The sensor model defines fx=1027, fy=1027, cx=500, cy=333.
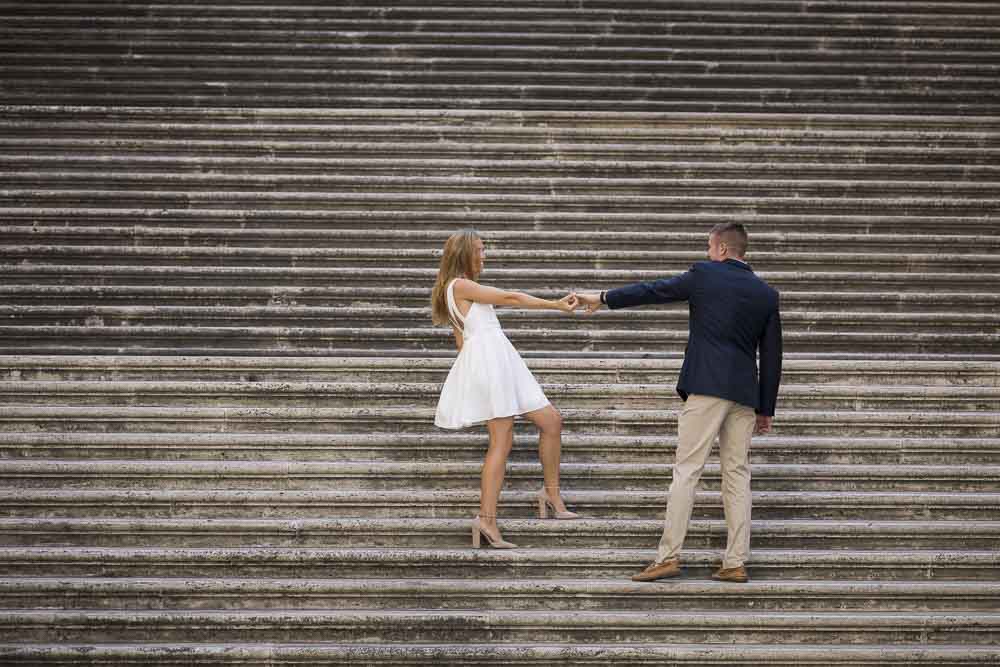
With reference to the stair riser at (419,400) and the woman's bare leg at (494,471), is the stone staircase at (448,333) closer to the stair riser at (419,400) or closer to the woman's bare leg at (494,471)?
the stair riser at (419,400)

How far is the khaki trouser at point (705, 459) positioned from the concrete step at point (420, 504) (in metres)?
0.58

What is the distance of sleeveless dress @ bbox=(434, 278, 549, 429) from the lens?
16.4 ft

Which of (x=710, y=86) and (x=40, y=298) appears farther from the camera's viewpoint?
(x=710, y=86)

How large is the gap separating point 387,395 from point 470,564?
1.38 m

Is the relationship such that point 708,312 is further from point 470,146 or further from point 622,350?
point 470,146

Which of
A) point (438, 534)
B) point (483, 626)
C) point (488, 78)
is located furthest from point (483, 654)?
point (488, 78)

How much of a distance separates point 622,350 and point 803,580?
Answer: 2267 millimetres

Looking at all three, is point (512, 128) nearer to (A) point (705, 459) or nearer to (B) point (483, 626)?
(A) point (705, 459)

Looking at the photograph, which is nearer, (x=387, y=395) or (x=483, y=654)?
(x=483, y=654)

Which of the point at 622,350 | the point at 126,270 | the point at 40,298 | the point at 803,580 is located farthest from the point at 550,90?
the point at 803,580

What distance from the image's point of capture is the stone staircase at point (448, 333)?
4832mm

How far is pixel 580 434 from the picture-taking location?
19.3 ft

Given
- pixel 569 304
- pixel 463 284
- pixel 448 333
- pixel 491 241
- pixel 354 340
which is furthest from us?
pixel 491 241

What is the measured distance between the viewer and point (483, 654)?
4.59m
